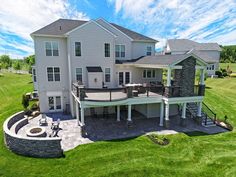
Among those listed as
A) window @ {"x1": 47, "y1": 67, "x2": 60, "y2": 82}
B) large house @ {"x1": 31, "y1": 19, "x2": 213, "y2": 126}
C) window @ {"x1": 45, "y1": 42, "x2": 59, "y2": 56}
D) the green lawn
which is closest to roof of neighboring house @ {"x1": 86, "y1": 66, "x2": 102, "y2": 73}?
large house @ {"x1": 31, "y1": 19, "x2": 213, "y2": 126}

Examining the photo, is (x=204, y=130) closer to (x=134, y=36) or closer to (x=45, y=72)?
(x=134, y=36)

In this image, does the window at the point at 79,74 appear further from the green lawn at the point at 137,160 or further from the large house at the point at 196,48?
the large house at the point at 196,48

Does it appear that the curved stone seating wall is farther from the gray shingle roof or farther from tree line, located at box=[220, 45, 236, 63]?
tree line, located at box=[220, 45, 236, 63]

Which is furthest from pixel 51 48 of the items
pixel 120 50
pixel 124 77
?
pixel 124 77

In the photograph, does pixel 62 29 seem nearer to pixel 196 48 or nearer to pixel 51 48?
pixel 51 48

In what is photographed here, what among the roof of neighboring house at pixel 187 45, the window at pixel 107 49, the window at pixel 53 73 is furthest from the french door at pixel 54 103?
the roof of neighboring house at pixel 187 45

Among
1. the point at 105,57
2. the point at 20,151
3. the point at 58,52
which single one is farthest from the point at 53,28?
the point at 20,151

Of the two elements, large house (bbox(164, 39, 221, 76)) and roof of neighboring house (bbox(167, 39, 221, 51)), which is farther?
roof of neighboring house (bbox(167, 39, 221, 51))
